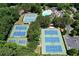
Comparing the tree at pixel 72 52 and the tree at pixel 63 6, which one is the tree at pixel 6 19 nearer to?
the tree at pixel 63 6

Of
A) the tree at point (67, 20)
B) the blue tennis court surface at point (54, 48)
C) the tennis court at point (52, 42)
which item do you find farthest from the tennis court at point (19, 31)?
the tree at point (67, 20)

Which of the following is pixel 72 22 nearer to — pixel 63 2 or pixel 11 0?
pixel 63 2

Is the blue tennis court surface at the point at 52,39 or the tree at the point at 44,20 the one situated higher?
the tree at the point at 44,20

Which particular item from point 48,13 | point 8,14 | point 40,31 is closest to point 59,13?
point 48,13

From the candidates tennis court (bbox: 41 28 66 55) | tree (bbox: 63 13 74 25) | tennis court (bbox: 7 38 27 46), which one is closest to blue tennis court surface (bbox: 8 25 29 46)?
tennis court (bbox: 7 38 27 46)

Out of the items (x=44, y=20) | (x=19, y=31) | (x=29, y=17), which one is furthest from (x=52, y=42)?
(x=29, y=17)

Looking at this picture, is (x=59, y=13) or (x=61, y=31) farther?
(x=59, y=13)
